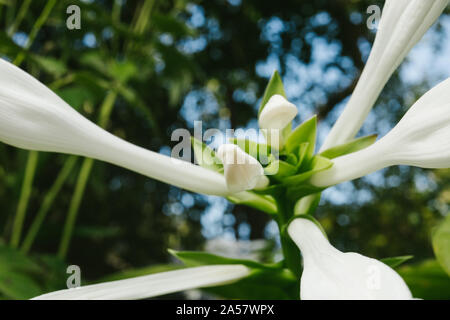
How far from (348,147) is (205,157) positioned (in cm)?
8

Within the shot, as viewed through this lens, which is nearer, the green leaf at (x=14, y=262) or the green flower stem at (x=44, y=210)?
the green leaf at (x=14, y=262)

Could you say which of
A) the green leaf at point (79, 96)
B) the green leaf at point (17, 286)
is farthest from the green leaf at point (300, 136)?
the green leaf at point (79, 96)

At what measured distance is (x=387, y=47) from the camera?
0.25 m

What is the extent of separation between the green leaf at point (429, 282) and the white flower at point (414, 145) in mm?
77

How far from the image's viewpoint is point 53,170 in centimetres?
106

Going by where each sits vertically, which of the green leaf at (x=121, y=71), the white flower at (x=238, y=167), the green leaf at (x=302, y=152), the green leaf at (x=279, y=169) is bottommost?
the white flower at (x=238, y=167)

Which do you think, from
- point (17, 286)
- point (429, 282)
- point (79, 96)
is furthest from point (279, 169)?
point (79, 96)

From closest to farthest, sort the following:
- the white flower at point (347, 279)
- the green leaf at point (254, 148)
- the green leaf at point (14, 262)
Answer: the white flower at point (347, 279) → the green leaf at point (254, 148) → the green leaf at point (14, 262)

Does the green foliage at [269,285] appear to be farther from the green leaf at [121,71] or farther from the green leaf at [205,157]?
the green leaf at [121,71]

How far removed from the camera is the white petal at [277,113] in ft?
0.77

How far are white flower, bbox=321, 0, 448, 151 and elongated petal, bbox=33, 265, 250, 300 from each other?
0.10m

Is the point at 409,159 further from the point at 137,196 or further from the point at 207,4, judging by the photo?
the point at 207,4

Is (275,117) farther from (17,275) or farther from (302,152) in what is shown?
(17,275)

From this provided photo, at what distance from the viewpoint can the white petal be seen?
24 cm
